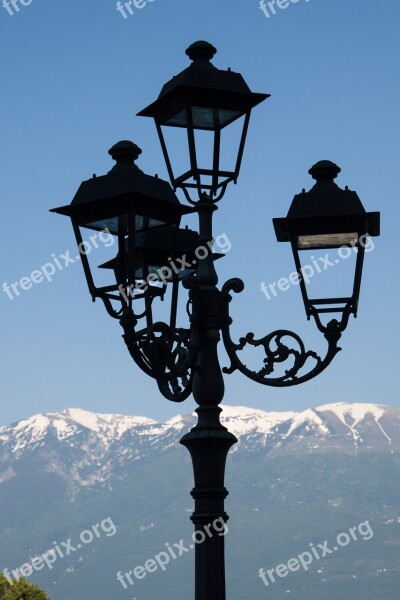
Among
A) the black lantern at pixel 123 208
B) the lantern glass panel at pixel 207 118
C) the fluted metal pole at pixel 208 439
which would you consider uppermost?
the lantern glass panel at pixel 207 118

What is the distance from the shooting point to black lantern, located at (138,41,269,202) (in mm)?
9758

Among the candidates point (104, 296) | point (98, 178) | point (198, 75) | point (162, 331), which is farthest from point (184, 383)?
point (198, 75)

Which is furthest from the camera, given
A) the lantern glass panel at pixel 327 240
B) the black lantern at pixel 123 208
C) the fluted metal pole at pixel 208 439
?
the lantern glass panel at pixel 327 240

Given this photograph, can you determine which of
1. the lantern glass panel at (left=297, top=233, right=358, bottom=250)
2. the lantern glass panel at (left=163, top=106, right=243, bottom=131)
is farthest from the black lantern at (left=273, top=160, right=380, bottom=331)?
the lantern glass panel at (left=163, top=106, right=243, bottom=131)

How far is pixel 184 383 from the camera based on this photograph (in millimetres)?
9727

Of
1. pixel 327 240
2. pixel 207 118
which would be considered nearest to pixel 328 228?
pixel 327 240

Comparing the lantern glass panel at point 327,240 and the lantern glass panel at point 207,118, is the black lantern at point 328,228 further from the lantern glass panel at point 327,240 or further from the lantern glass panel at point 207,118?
the lantern glass panel at point 207,118

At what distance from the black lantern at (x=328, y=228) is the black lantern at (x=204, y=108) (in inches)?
26.4

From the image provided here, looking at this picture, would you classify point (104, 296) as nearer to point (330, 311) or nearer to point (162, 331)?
point (162, 331)

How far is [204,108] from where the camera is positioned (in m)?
9.84

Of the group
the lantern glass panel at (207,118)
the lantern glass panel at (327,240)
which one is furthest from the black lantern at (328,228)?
the lantern glass panel at (207,118)

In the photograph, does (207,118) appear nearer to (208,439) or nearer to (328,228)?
(328,228)

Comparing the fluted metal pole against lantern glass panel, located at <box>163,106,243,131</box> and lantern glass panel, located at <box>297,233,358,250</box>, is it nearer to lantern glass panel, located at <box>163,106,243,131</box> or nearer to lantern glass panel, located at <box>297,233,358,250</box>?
lantern glass panel, located at <box>163,106,243,131</box>

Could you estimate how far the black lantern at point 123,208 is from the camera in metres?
9.70
